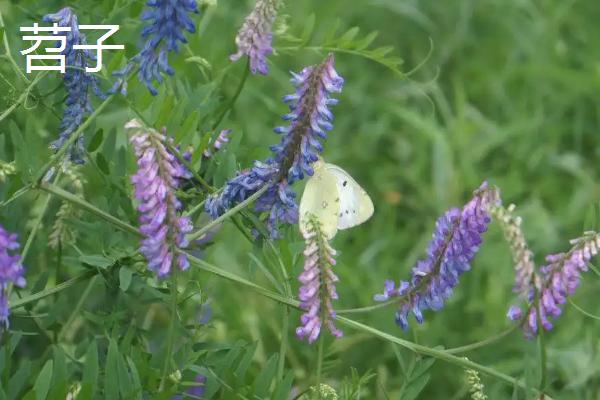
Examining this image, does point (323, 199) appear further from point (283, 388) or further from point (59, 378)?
point (59, 378)

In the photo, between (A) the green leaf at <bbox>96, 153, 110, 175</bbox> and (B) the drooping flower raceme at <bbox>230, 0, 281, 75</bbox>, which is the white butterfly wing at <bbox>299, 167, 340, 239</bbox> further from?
(A) the green leaf at <bbox>96, 153, 110, 175</bbox>

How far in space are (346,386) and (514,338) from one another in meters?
1.48

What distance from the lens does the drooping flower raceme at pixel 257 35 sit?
1.88 metres

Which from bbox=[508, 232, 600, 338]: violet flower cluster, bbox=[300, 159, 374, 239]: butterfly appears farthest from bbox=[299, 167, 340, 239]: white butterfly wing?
bbox=[508, 232, 600, 338]: violet flower cluster

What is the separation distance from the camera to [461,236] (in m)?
1.75

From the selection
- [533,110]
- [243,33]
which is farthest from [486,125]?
[243,33]

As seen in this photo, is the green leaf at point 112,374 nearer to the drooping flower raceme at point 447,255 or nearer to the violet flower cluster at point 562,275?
the drooping flower raceme at point 447,255

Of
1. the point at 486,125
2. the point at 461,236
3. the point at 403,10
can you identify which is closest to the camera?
the point at 461,236

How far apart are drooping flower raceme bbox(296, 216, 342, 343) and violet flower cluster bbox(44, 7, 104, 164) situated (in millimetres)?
426

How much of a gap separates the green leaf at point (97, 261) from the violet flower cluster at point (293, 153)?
7.0 inches

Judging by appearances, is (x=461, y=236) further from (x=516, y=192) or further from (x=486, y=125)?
(x=486, y=125)

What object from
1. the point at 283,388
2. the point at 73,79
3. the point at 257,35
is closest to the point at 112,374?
the point at 283,388

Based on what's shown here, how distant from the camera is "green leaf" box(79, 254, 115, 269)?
1.86 m

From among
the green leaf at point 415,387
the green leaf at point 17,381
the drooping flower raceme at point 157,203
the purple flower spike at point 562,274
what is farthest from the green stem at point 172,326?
the purple flower spike at point 562,274
